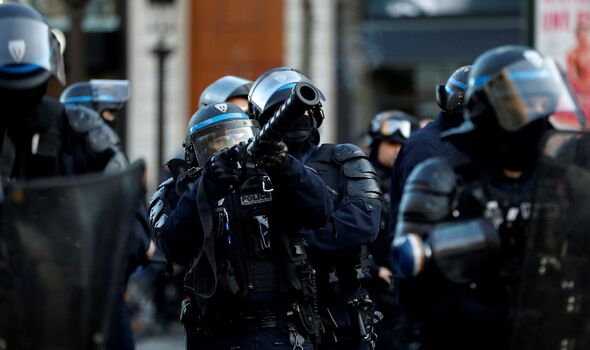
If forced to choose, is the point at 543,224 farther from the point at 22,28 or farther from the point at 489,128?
the point at 22,28

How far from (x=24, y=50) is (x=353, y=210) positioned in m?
1.46

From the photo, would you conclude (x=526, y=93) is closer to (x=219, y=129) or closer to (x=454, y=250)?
(x=454, y=250)

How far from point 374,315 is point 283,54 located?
13.4 m

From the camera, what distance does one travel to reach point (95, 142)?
206 inches

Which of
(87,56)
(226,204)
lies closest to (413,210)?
(226,204)

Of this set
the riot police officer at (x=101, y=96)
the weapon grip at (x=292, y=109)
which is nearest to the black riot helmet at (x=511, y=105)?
the weapon grip at (x=292, y=109)

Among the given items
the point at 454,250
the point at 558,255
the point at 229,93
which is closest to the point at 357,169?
the point at 229,93

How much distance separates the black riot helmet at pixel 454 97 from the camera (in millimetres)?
6145

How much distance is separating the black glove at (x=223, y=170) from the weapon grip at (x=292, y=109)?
0.30 m

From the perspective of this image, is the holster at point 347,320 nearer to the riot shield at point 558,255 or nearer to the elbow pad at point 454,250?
the elbow pad at point 454,250

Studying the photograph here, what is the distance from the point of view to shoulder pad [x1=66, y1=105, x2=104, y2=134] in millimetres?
5145

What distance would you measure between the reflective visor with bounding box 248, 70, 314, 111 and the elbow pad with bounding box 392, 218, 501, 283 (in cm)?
176

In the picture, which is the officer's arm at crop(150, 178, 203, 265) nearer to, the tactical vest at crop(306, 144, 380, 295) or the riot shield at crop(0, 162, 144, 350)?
the tactical vest at crop(306, 144, 380, 295)

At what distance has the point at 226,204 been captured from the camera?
5211 millimetres
